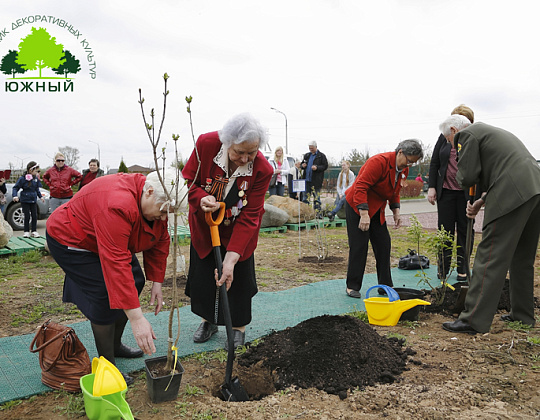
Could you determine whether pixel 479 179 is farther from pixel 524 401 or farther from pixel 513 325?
pixel 524 401

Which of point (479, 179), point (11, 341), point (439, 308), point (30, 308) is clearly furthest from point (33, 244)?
point (479, 179)

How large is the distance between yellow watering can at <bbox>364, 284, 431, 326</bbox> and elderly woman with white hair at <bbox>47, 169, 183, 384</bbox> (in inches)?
73.1

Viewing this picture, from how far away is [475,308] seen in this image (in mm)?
3348

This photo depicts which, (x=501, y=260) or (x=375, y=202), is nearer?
(x=501, y=260)

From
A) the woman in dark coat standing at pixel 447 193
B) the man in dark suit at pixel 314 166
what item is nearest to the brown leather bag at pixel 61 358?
the woman in dark coat standing at pixel 447 193

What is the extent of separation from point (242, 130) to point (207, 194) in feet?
1.74

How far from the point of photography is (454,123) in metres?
4.05

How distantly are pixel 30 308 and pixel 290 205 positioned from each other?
23.0ft

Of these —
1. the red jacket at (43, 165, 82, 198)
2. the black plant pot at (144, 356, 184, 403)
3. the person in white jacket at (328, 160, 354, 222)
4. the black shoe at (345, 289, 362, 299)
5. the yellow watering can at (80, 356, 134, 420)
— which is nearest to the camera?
the yellow watering can at (80, 356, 134, 420)

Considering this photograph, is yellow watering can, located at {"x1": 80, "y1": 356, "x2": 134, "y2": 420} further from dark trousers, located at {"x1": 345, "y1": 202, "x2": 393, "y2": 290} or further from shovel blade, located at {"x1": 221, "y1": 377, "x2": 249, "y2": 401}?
dark trousers, located at {"x1": 345, "y1": 202, "x2": 393, "y2": 290}

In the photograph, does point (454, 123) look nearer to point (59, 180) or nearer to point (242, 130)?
point (242, 130)

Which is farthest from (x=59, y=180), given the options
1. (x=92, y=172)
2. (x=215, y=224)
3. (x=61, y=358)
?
(x=215, y=224)

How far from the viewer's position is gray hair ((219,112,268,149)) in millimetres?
2570

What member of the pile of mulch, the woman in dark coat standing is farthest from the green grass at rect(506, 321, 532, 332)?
the woman in dark coat standing
